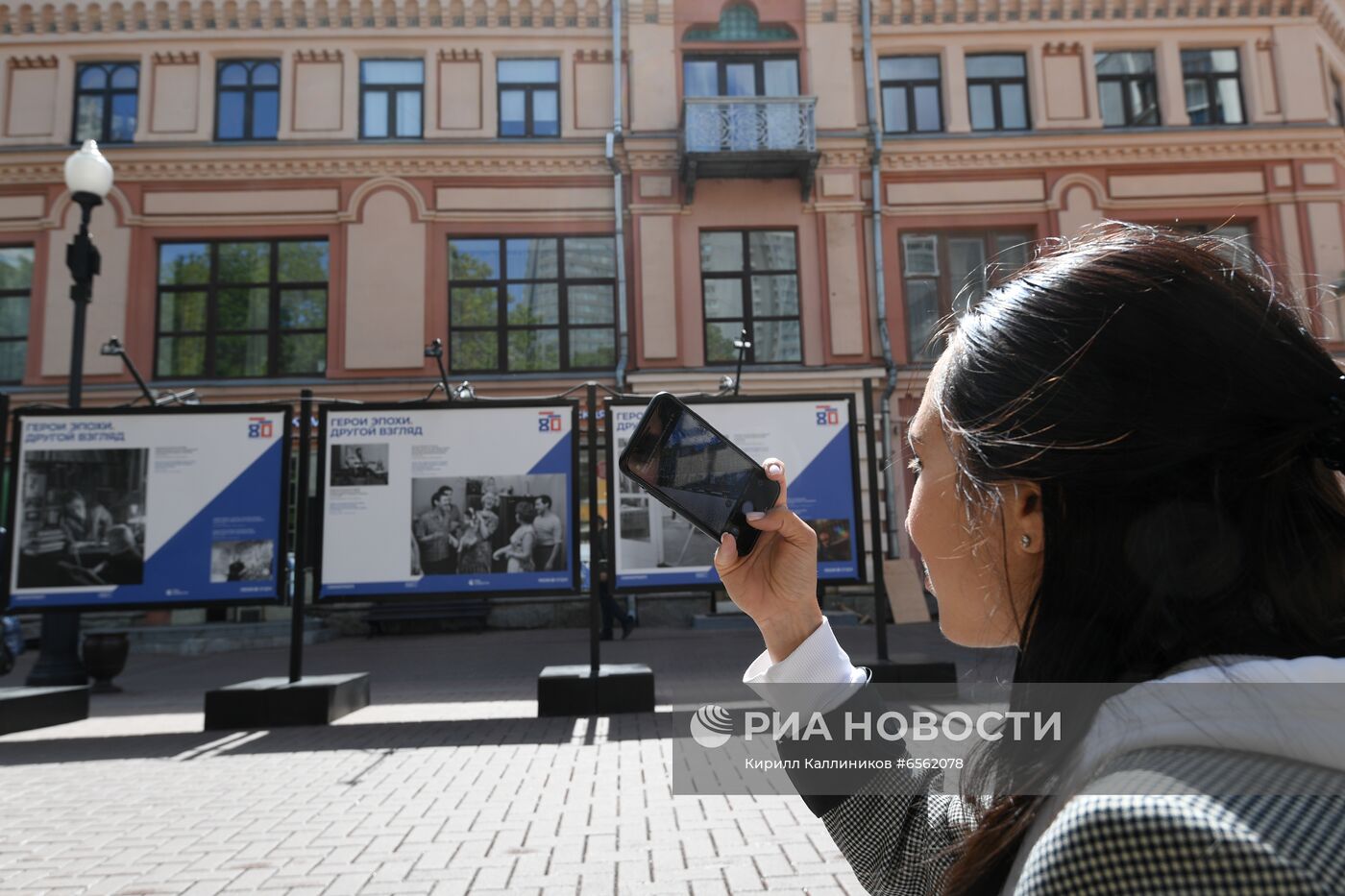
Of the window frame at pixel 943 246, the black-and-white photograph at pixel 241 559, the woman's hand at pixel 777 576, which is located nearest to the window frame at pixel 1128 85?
the window frame at pixel 943 246

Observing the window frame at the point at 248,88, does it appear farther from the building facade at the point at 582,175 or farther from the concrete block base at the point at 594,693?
the concrete block base at the point at 594,693

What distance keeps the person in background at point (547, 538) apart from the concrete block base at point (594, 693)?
965mm

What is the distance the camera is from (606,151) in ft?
63.0

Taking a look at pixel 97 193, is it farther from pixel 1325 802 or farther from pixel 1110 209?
pixel 1110 209

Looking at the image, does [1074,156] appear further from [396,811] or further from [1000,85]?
[396,811]

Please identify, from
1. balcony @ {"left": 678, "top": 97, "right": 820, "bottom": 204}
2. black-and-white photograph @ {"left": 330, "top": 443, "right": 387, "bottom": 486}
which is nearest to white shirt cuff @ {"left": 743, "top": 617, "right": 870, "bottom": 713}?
black-and-white photograph @ {"left": 330, "top": 443, "right": 387, "bottom": 486}

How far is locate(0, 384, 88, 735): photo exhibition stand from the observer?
7238mm

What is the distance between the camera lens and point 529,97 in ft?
64.7

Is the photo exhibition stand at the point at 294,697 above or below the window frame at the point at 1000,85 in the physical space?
below

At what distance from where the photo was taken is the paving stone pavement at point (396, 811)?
11.8ft

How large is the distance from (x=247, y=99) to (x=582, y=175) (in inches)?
301

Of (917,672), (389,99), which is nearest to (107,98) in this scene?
(389,99)

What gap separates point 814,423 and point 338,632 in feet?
45.2

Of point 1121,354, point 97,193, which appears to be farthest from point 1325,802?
point 97,193
